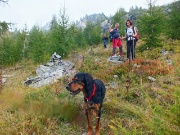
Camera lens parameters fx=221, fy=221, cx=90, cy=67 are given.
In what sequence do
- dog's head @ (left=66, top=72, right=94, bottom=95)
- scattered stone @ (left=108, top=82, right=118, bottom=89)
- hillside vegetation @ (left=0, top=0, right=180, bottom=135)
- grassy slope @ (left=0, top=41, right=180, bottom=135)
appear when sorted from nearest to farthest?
hillside vegetation @ (left=0, top=0, right=180, bottom=135) → dog's head @ (left=66, top=72, right=94, bottom=95) → grassy slope @ (left=0, top=41, right=180, bottom=135) → scattered stone @ (left=108, top=82, right=118, bottom=89)

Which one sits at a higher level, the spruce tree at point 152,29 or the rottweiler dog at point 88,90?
the spruce tree at point 152,29

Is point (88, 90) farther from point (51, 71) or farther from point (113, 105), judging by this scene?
point (51, 71)

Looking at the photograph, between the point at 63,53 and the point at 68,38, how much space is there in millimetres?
1338

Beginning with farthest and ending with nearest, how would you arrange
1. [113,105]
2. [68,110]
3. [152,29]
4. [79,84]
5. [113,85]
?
1. [152,29]
2. [113,85]
3. [113,105]
4. [68,110]
5. [79,84]

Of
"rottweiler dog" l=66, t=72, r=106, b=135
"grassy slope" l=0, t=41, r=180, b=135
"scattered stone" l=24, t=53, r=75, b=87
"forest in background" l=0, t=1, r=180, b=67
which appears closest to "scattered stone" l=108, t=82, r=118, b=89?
"grassy slope" l=0, t=41, r=180, b=135

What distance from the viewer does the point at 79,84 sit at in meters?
4.80

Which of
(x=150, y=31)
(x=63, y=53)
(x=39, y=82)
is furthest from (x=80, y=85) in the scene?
(x=63, y=53)

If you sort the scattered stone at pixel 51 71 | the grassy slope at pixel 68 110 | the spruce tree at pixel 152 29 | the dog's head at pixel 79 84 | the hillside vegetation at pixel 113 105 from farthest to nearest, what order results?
the spruce tree at pixel 152 29, the scattered stone at pixel 51 71, the grassy slope at pixel 68 110, the dog's head at pixel 79 84, the hillside vegetation at pixel 113 105

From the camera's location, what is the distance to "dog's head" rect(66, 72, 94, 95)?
4.77 metres

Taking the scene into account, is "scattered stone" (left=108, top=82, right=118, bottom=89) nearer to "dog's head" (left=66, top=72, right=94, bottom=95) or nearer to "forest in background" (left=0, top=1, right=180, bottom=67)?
"dog's head" (left=66, top=72, right=94, bottom=95)

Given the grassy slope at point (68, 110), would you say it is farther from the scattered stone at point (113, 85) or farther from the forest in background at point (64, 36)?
the forest in background at point (64, 36)

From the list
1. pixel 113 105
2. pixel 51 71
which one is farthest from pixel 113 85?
pixel 51 71

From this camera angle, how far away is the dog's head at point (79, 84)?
15.7 ft

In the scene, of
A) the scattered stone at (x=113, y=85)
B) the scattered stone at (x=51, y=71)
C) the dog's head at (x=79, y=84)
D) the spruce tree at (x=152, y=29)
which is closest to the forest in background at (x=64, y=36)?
the spruce tree at (x=152, y=29)
